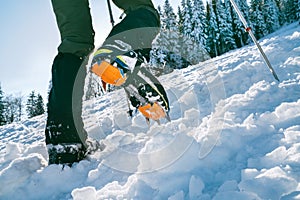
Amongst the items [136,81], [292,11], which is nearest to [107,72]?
[136,81]

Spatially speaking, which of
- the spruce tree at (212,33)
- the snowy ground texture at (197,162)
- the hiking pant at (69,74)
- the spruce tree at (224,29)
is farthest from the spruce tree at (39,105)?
the hiking pant at (69,74)

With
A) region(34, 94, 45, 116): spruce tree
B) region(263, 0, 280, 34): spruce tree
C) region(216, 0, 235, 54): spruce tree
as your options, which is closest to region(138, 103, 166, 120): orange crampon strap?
region(216, 0, 235, 54): spruce tree

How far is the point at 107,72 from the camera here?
2131mm

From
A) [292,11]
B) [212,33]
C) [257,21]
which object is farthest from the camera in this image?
[292,11]

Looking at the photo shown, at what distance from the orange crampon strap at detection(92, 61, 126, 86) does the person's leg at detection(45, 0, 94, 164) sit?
32cm

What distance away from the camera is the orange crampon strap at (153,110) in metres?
2.45

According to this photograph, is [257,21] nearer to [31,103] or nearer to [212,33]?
[212,33]

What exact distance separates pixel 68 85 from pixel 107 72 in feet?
1.34

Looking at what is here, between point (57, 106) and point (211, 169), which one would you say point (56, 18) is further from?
point (211, 169)

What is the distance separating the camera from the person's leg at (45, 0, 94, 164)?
90.6 inches

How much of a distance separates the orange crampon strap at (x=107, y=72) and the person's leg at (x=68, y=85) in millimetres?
320

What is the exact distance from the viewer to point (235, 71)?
4117 millimetres

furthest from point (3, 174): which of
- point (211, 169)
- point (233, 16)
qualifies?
point (233, 16)

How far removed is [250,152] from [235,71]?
8.83 feet
